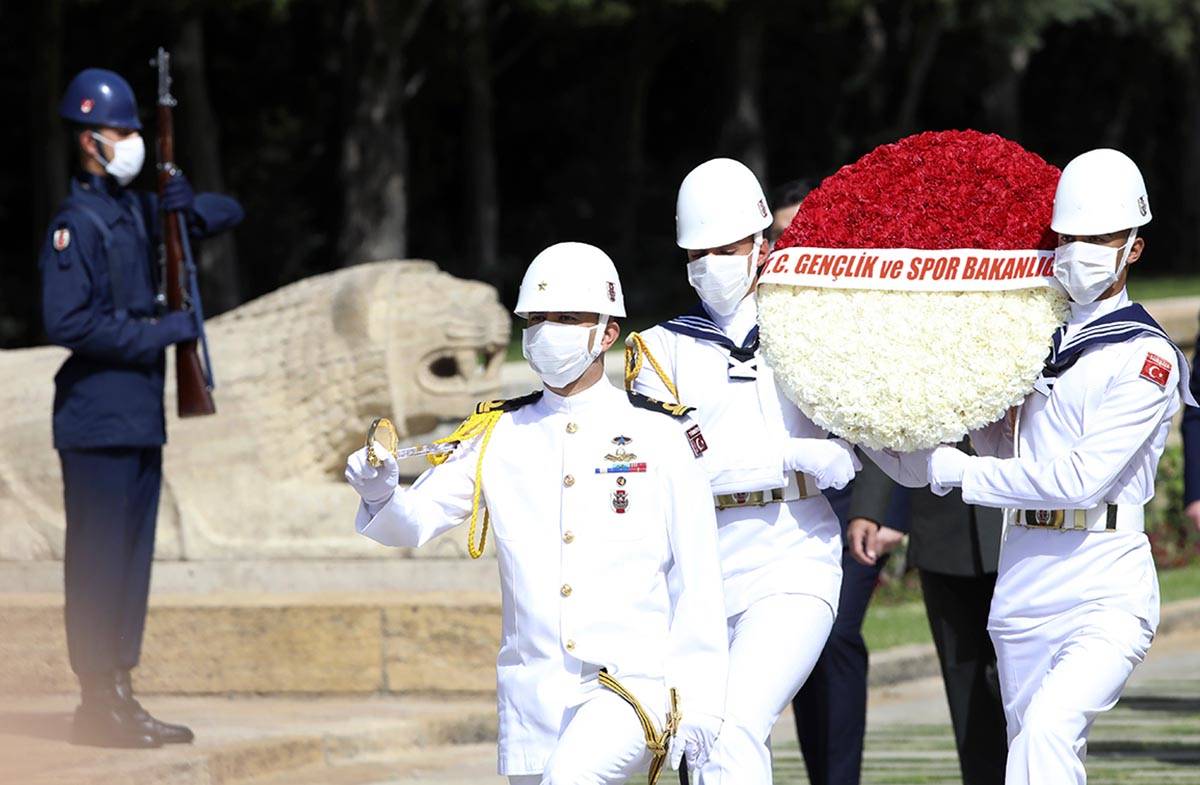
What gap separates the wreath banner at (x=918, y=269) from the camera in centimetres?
587

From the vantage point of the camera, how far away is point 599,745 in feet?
17.2

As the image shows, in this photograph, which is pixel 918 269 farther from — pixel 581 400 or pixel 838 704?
pixel 838 704

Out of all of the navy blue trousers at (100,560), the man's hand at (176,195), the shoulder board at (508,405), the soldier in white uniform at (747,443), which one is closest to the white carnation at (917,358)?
the soldier in white uniform at (747,443)

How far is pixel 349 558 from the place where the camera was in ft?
36.4

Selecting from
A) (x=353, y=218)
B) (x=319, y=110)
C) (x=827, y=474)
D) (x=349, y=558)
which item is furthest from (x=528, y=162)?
(x=827, y=474)

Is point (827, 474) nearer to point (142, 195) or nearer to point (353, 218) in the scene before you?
point (142, 195)

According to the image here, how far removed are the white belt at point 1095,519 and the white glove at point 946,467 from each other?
9.5 inches

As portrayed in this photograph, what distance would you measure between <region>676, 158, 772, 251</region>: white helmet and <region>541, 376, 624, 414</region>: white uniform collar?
0.69m

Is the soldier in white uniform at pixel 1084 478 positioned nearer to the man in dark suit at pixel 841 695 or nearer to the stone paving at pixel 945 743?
the man in dark suit at pixel 841 695

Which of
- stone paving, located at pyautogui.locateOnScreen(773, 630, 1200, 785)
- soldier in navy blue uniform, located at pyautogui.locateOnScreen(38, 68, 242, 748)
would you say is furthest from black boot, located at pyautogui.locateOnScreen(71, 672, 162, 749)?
stone paving, located at pyautogui.locateOnScreen(773, 630, 1200, 785)

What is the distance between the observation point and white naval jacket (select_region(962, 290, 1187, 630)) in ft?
18.7

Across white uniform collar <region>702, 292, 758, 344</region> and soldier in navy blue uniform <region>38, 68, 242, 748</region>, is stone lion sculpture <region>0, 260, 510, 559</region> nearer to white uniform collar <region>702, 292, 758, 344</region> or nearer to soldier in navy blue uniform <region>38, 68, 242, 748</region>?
soldier in navy blue uniform <region>38, 68, 242, 748</region>

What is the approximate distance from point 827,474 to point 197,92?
70.1 ft

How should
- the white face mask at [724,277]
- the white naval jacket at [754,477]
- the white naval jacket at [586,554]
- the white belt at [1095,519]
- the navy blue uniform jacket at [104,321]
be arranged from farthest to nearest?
the navy blue uniform jacket at [104,321] < the white face mask at [724,277] < the white naval jacket at [754,477] < the white belt at [1095,519] < the white naval jacket at [586,554]
